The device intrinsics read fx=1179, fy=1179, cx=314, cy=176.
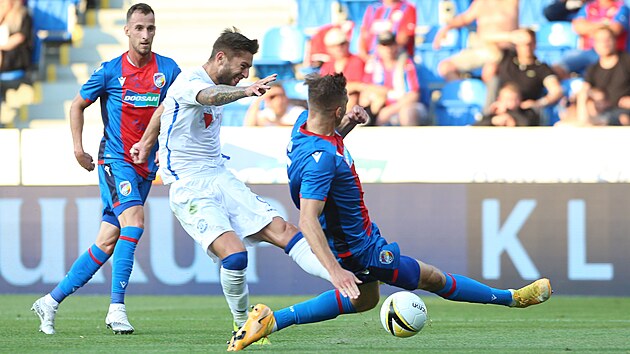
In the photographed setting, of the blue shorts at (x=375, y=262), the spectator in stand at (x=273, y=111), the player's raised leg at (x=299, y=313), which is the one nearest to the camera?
the player's raised leg at (x=299, y=313)

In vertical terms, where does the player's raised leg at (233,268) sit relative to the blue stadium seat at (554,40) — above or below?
below

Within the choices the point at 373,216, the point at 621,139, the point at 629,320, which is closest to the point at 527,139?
the point at 621,139

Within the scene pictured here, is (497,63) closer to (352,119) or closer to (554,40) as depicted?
(554,40)

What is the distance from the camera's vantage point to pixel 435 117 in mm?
12641

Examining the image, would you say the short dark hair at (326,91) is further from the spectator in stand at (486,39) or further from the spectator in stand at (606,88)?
the spectator in stand at (486,39)

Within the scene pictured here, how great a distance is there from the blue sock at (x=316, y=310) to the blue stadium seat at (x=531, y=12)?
8.40 m

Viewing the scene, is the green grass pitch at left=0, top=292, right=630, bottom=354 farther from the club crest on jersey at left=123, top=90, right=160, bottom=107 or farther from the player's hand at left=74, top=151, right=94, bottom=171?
the club crest on jersey at left=123, top=90, right=160, bottom=107

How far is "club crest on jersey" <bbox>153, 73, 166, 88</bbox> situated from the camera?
7527 millimetres

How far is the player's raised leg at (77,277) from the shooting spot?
24.0 feet

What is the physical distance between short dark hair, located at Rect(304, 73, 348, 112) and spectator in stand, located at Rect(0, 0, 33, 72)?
9106 millimetres

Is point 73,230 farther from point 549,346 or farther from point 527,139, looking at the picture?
point 549,346

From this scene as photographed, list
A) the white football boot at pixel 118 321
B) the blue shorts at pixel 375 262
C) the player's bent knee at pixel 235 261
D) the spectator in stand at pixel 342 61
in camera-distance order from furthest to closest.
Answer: the spectator in stand at pixel 342 61 → the white football boot at pixel 118 321 → the player's bent knee at pixel 235 261 → the blue shorts at pixel 375 262

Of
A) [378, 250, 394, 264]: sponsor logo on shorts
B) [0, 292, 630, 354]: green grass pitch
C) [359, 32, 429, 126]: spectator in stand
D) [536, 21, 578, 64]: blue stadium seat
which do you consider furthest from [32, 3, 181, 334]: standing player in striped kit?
[536, 21, 578, 64]: blue stadium seat

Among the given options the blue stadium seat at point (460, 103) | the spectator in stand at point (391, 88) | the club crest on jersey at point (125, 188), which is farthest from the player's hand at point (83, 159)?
the blue stadium seat at point (460, 103)
